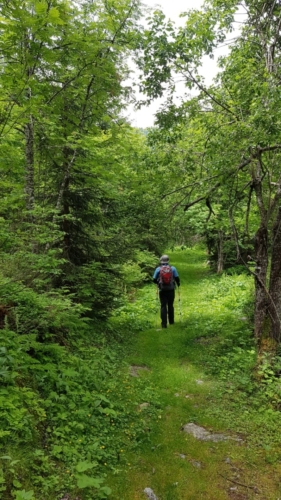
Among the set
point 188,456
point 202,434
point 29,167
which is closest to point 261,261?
point 202,434

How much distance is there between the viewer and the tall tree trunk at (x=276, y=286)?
6.79 meters

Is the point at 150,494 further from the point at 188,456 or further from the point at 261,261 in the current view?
the point at 261,261

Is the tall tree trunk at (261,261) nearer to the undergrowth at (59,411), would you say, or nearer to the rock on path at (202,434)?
the rock on path at (202,434)

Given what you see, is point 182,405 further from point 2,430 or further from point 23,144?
point 23,144

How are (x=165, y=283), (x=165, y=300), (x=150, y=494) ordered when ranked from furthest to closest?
(x=165, y=300) → (x=165, y=283) → (x=150, y=494)

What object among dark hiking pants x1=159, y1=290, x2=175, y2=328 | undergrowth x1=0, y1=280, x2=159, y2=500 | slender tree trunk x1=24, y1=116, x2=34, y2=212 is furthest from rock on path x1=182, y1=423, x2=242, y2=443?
slender tree trunk x1=24, y1=116, x2=34, y2=212

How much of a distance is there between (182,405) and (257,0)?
27.2ft

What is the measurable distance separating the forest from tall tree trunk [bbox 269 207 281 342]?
0.03 m

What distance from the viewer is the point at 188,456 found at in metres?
4.76

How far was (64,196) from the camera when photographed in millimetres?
8570

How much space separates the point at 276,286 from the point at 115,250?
14.1ft

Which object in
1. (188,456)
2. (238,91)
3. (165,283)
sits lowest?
(188,456)

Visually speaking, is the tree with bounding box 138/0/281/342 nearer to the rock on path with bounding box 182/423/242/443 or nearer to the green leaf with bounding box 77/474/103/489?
the rock on path with bounding box 182/423/242/443

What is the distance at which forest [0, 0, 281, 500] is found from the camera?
427 cm
